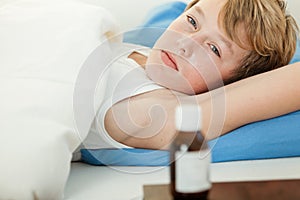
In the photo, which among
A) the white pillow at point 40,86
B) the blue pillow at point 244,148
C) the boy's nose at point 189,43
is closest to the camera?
the white pillow at point 40,86

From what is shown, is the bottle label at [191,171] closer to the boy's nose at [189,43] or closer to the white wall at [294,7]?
the boy's nose at [189,43]

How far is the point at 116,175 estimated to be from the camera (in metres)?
0.97

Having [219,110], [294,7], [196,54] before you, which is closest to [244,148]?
[219,110]

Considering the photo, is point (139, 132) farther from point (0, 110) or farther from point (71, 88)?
point (0, 110)

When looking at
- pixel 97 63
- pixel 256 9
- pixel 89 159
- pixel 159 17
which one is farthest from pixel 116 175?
pixel 159 17

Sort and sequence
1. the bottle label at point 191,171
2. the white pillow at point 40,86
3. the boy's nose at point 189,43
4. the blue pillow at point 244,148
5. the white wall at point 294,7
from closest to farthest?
the bottle label at point 191,171 → the white pillow at point 40,86 → the blue pillow at point 244,148 → the boy's nose at point 189,43 → the white wall at point 294,7

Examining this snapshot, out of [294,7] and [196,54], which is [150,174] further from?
[294,7]

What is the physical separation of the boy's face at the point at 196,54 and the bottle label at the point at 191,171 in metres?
0.50

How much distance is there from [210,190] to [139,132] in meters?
0.37

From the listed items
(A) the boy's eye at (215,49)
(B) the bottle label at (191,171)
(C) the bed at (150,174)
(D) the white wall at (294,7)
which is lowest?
(C) the bed at (150,174)

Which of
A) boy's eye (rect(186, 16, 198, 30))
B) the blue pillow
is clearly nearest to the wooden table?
the blue pillow

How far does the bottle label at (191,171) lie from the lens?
632mm

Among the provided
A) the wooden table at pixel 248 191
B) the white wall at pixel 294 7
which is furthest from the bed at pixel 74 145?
the white wall at pixel 294 7

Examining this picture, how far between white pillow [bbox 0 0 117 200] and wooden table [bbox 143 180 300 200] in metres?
0.19
